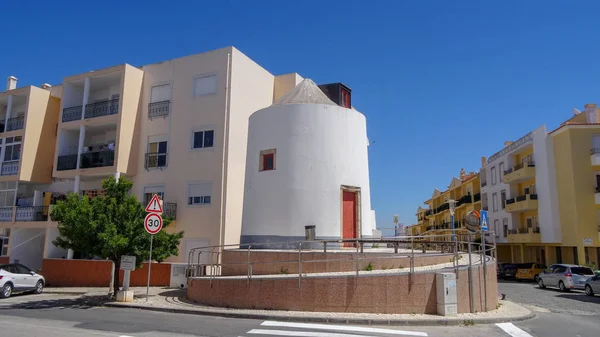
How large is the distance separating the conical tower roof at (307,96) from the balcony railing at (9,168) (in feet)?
61.5

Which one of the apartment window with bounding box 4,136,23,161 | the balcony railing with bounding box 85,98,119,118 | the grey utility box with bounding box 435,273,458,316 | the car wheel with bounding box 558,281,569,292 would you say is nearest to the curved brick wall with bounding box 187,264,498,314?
the grey utility box with bounding box 435,273,458,316

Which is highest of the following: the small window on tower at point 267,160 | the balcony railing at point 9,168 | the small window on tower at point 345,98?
the small window on tower at point 345,98

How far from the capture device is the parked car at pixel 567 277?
2552cm

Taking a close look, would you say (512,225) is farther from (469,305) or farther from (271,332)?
(271,332)

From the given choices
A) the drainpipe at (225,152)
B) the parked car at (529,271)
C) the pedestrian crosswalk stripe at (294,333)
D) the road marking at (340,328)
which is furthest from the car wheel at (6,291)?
the parked car at (529,271)

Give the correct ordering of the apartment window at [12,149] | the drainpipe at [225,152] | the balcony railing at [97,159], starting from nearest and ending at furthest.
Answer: the drainpipe at [225,152], the balcony railing at [97,159], the apartment window at [12,149]

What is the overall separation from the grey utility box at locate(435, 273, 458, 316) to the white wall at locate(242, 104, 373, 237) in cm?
588

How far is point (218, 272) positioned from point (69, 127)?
15559mm

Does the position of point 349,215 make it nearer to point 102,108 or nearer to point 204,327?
point 204,327

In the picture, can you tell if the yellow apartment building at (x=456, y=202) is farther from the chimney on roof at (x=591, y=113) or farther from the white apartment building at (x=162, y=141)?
the white apartment building at (x=162, y=141)

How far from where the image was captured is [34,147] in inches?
1133

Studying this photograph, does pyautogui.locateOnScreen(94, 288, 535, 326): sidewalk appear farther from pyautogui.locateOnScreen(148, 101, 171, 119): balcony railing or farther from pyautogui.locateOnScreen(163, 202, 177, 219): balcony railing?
pyautogui.locateOnScreen(148, 101, 171, 119): balcony railing

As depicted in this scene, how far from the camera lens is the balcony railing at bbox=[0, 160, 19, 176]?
28619 mm

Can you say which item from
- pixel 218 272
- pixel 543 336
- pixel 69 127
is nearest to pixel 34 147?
pixel 69 127
